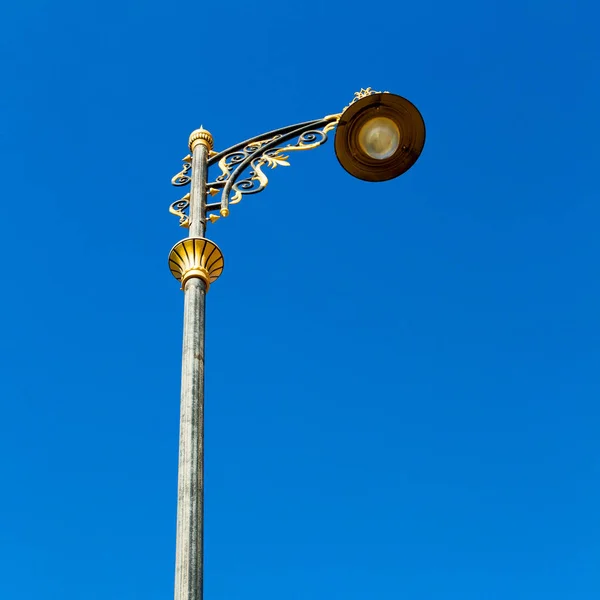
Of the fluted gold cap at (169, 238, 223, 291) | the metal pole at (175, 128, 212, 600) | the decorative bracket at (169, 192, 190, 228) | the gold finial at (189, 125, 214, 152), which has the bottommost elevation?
the metal pole at (175, 128, 212, 600)

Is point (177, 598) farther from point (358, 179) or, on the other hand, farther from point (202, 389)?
point (358, 179)

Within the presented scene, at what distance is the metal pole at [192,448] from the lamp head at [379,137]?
199cm

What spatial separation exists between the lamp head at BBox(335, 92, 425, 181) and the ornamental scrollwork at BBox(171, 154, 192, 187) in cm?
154

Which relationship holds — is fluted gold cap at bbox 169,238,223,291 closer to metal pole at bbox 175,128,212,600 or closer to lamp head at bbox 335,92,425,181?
metal pole at bbox 175,128,212,600

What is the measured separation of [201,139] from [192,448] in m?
3.89

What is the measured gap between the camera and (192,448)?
319 inches

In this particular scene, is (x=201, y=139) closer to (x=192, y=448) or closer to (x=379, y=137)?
(x=379, y=137)

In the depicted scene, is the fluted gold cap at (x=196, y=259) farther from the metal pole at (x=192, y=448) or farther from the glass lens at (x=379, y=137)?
the glass lens at (x=379, y=137)

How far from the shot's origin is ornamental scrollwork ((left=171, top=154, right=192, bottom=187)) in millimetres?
10875

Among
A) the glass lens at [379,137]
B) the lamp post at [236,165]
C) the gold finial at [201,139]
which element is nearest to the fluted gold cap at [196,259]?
the lamp post at [236,165]

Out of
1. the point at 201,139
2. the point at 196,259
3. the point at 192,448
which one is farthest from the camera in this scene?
the point at 201,139

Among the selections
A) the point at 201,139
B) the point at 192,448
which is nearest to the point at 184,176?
the point at 201,139

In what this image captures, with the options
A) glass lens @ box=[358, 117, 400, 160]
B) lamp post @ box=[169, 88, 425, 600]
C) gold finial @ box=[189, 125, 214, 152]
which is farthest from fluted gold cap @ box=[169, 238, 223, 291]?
glass lens @ box=[358, 117, 400, 160]

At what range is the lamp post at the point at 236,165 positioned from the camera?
865 centimetres
